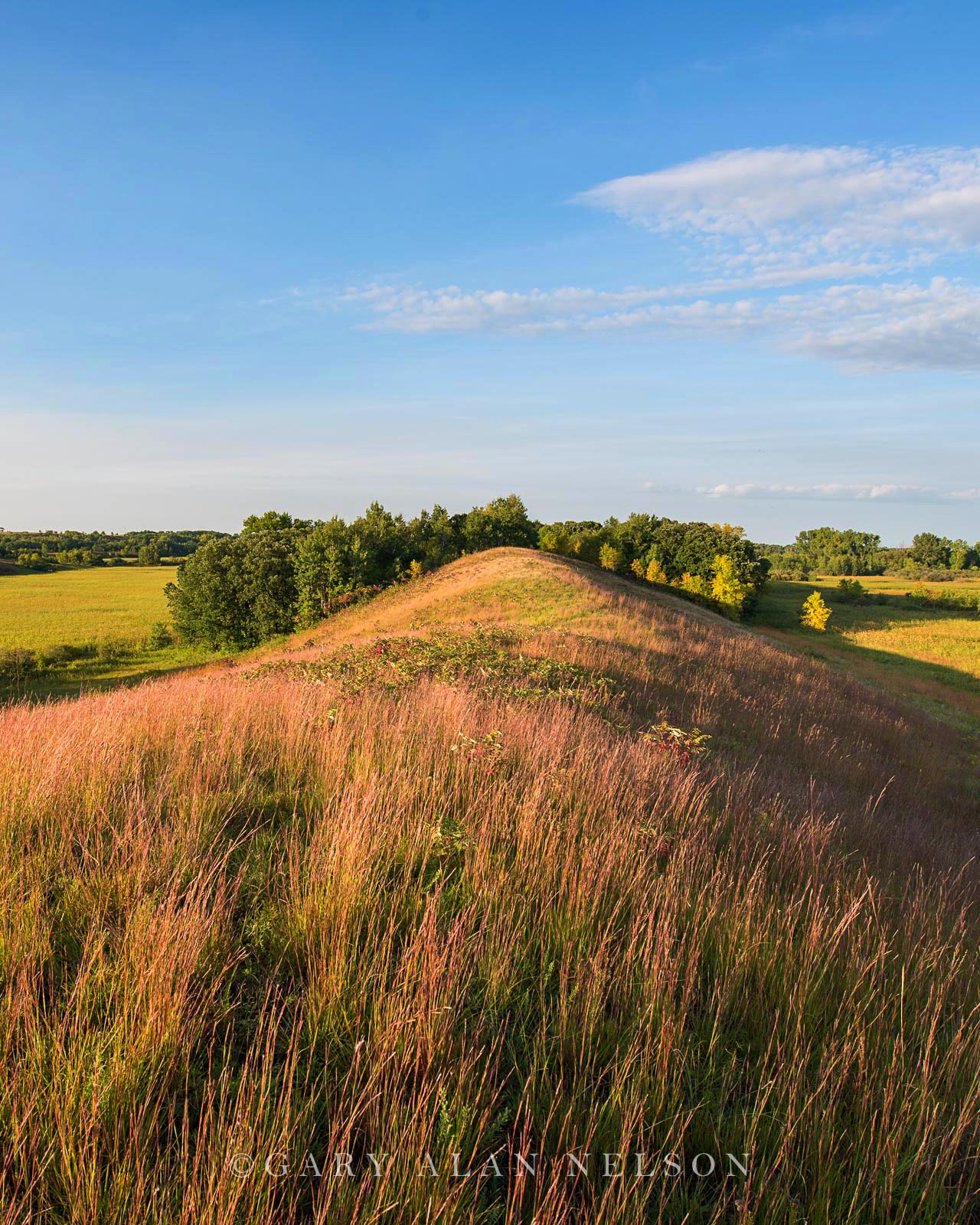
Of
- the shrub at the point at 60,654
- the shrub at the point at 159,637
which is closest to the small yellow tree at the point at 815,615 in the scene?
the shrub at the point at 159,637

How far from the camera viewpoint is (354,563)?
47781 millimetres

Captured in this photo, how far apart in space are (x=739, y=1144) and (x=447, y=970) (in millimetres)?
1189

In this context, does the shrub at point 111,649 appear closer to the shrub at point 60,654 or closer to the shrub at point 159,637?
the shrub at point 60,654

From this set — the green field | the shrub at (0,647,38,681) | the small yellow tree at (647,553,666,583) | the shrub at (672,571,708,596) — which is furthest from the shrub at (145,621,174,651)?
the shrub at (672,571,708,596)

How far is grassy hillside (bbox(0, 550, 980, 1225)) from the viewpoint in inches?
75.3

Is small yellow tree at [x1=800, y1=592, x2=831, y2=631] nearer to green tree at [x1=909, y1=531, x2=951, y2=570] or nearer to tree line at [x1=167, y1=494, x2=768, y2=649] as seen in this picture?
tree line at [x1=167, y1=494, x2=768, y2=649]

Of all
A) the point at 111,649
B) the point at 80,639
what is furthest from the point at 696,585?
the point at 80,639

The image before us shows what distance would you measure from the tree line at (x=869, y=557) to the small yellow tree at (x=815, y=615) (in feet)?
142

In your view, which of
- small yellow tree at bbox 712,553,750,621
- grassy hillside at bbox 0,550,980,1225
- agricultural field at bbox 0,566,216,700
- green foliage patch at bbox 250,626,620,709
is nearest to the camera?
grassy hillside at bbox 0,550,980,1225

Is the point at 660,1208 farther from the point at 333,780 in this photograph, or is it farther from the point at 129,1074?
the point at 333,780

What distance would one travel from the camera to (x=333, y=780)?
15.7 ft

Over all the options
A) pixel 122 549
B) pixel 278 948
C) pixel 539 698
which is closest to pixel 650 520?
pixel 539 698

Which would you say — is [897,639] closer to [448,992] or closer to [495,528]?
[495,528]

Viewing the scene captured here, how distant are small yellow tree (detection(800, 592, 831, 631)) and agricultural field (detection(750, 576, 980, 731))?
35.9 inches
